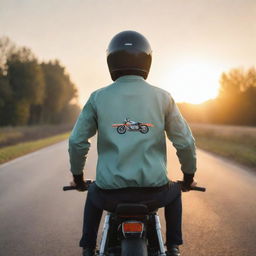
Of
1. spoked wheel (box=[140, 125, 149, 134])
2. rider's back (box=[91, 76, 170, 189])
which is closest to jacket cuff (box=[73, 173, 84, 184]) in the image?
rider's back (box=[91, 76, 170, 189])

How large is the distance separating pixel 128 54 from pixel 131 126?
0.59 meters

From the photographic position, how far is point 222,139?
Answer: 23.4 meters

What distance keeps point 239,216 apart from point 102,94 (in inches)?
147

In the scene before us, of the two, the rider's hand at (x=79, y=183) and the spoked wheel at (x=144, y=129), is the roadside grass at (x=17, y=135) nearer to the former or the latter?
the rider's hand at (x=79, y=183)

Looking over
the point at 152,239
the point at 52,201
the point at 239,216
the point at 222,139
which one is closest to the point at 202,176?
the point at 239,216

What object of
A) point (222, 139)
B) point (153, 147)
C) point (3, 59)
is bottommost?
point (222, 139)

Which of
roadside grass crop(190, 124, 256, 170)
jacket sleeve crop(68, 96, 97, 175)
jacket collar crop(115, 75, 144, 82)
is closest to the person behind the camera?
jacket sleeve crop(68, 96, 97, 175)

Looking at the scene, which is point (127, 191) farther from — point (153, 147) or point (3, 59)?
point (3, 59)

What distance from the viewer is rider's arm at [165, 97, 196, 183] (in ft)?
7.70

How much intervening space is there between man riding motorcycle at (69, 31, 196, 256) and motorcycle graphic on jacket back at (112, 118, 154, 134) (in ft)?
0.10

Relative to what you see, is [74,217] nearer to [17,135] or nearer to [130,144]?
[130,144]

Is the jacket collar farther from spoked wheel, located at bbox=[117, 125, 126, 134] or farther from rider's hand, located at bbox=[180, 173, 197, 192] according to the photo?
rider's hand, located at bbox=[180, 173, 197, 192]

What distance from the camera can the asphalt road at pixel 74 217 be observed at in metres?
3.91

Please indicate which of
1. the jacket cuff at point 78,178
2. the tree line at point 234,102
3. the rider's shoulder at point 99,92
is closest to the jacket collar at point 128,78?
the rider's shoulder at point 99,92
